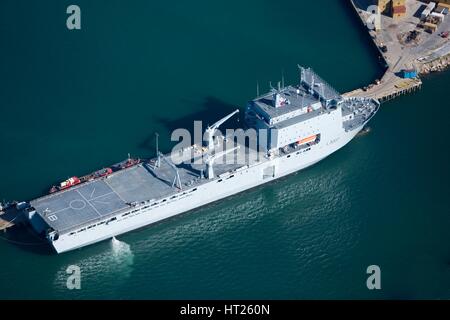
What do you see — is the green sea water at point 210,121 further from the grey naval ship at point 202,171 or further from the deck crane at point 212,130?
the deck crane at point 212,130

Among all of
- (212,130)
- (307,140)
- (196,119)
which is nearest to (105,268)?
(212,130)

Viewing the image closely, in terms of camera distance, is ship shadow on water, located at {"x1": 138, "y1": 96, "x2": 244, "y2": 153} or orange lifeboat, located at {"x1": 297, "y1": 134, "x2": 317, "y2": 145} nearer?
orange lifeboat, located at {"x1": 297, "y1": 134, "x2": 317, "y2": 145}

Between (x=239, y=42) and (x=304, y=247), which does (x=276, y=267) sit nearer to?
(x=304, y=247)

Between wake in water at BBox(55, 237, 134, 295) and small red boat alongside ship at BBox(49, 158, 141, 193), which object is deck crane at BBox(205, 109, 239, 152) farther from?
wake in water at BBox(55, 237, 134, 295)

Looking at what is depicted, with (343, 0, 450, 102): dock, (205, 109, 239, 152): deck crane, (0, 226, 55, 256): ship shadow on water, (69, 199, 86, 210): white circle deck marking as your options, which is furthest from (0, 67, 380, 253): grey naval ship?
(343, 0, 450, 102): dock

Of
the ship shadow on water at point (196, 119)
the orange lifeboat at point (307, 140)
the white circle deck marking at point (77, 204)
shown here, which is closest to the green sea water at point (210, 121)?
the ship shadow on water at point (196, 119)

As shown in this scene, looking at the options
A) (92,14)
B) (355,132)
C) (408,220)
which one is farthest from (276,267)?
(92,14)
